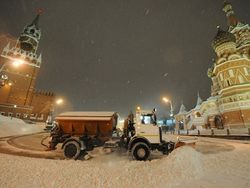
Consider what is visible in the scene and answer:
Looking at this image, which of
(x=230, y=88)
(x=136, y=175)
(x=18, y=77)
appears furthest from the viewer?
(x=18, y=77)

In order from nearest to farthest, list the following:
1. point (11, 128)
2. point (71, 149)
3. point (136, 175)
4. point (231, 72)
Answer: point (136, 175) → point (71, 149) → point (11, 128) → point (231, 72)

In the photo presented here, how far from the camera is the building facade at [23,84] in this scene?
4322cm

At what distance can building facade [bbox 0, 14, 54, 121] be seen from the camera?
4322 centimetres

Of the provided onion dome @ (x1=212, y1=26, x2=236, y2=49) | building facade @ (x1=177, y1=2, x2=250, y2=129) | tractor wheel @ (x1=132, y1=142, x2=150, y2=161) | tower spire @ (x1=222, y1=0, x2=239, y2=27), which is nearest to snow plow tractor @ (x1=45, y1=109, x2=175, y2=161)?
tractor wheel @ (x1=132, y1=142, x2=150, y2=161)

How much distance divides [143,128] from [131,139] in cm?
111

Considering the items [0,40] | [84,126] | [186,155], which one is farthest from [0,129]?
[0,40]

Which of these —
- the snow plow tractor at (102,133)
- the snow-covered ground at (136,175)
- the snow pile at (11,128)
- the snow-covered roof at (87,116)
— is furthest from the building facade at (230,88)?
the snow pile at (11,128)

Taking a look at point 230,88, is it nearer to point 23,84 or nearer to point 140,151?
point 140,151

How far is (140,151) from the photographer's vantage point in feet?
32.1

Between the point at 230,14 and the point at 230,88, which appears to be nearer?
the point at 230,88

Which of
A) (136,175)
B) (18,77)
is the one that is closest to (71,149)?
(136,175)

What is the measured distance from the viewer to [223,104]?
3569 centimetres

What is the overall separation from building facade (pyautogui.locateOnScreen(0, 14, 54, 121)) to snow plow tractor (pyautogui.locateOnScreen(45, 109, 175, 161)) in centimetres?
3734

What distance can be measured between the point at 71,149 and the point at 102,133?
2.24m
